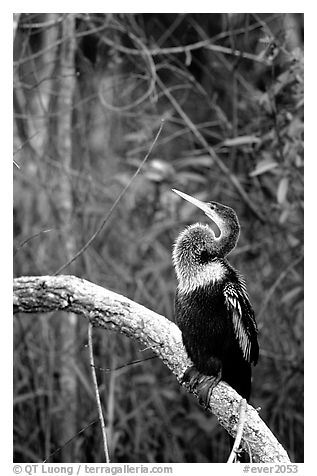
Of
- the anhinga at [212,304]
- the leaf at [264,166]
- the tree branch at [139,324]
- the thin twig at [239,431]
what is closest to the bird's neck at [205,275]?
the anhinga at [212,304]

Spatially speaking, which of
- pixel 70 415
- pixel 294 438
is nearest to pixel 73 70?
pixel 70 415

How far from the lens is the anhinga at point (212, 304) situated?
175cm

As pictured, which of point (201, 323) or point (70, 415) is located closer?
point (201, 323)

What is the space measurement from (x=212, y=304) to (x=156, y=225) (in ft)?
4.91

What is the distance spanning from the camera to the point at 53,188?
3057 mm

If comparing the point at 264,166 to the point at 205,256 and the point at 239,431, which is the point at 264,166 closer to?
the point at 205,256

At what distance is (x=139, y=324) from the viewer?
1.84 m

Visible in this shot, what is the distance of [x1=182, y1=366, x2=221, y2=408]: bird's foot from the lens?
176 centimetres

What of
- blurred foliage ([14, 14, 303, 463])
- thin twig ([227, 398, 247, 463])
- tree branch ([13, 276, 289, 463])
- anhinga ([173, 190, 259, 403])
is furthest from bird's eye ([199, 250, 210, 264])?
blurred foliage ([14, 14, 303, 463])

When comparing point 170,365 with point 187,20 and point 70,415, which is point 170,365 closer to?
point 70,415

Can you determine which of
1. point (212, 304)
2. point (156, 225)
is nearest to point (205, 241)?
point (212, 304)

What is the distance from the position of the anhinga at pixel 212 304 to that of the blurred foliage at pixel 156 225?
30.6 inches

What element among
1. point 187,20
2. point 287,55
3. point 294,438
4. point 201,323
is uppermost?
point 187,20

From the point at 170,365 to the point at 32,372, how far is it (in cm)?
119
